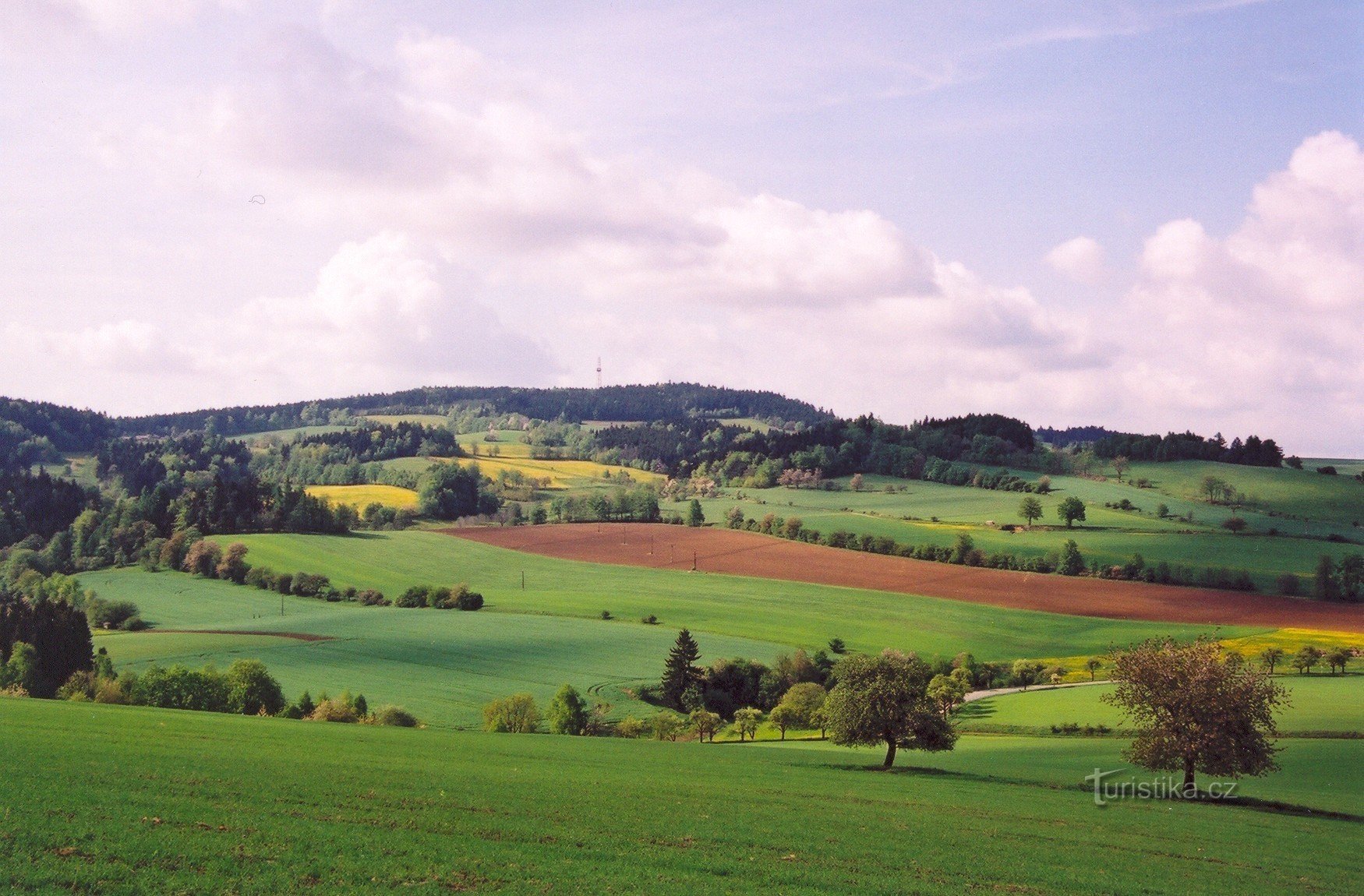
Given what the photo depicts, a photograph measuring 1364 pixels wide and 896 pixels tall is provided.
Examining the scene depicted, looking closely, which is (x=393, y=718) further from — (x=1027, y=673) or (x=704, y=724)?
(x=1027, y=673)

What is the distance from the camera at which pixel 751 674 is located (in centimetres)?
8738

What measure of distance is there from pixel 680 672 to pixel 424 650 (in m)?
24.5

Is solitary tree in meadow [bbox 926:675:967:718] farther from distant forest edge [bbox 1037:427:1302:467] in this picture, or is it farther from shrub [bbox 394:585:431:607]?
distant forest edge [bbox 1037:427:1302:467]

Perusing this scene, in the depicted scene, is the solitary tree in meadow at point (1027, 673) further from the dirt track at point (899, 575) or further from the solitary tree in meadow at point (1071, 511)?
the solitary tree in meadow at point (1071, 511)

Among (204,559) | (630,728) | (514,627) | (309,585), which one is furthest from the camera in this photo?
(204,559)

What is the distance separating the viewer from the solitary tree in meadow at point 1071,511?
133 meters

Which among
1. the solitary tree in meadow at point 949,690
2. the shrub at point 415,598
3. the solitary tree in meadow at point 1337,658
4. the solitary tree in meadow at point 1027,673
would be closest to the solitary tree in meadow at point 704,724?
the solitary tree in meadow at point 949,690

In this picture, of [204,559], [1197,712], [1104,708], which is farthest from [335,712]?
[204,559]

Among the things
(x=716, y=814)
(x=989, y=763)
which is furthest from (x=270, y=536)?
(x=716, y=814)

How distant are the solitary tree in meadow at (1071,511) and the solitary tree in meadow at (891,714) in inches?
3578

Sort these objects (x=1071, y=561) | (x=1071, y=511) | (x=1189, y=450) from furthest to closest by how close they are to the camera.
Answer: (x=1189, y=450)
(x=1071, y=511)
(x=1071, y=561)

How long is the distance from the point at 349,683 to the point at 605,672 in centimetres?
2087

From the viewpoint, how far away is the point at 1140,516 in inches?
5340

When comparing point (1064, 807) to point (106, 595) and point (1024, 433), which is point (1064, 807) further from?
point (1024, 433)
